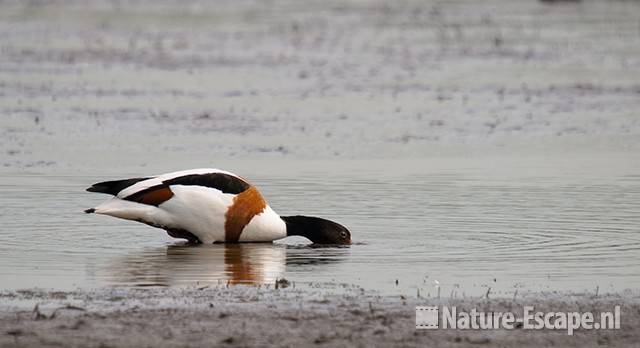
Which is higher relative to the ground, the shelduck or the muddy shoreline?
the shelduck

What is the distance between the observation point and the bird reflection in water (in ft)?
33.1

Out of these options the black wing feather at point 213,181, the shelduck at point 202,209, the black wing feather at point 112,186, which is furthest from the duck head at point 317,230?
the black wing feather at point 112,186

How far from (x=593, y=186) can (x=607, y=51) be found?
13.5 metres

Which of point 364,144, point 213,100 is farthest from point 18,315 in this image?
point 213,100

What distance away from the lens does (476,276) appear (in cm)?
1016

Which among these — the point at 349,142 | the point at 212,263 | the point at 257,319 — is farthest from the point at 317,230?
the point at 349,142

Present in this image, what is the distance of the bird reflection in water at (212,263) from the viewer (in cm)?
1009

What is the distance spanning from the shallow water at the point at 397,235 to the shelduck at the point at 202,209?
0.46 ft

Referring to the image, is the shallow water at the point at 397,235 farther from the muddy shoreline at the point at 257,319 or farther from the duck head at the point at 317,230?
the muddy shoreline at the point at 257,319

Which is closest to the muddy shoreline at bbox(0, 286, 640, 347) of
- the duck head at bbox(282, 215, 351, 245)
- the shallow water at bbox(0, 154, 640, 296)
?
the shallow water at bbox(0, 154, 640, 296)

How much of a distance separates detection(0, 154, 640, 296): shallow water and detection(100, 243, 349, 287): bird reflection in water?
0.01 meters

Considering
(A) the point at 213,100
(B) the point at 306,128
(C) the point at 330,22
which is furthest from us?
(C) the point at 330,22

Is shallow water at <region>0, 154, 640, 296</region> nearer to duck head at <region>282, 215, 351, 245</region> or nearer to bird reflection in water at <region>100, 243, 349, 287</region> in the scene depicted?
bird reflection in water at <region>100, 243, 349, 287</region>

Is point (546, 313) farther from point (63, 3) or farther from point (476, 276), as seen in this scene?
point (63, 3)
